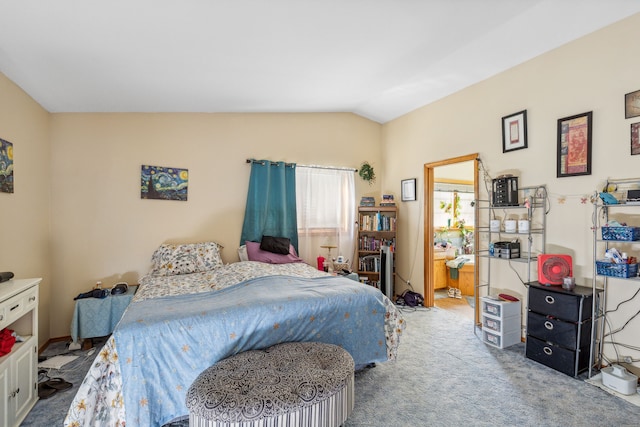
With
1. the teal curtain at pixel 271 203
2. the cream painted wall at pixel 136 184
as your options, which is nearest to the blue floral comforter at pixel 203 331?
the cream painted wall at pixel 136 184

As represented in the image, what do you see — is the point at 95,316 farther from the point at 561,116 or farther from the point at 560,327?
the point at 561,116

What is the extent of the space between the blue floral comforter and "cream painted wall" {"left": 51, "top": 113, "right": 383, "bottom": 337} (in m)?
1.04

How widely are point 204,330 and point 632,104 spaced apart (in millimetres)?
3579

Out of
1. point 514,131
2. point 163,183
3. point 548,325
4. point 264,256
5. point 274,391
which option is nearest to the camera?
point 274,391

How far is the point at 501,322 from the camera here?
303cm

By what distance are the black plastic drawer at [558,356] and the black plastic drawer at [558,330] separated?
0.14 feet

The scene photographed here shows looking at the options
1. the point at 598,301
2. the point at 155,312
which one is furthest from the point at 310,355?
the point at 598,301

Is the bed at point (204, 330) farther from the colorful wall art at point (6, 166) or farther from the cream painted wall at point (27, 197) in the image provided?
the colorful wall art at point (6, 166)

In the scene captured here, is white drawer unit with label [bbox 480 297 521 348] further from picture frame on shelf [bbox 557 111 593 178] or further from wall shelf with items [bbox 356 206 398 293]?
wall shelf with items [bbox 356 206 398 293]

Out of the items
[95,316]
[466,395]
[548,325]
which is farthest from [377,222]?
[95,316]

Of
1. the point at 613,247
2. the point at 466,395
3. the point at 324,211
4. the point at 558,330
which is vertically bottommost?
the point at 466,395

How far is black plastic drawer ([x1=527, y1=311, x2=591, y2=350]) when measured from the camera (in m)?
2.46

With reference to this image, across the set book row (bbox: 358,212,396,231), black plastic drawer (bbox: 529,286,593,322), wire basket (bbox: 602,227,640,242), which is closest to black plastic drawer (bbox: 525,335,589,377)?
black plastic drawer (bbox: 529,286,593,322)

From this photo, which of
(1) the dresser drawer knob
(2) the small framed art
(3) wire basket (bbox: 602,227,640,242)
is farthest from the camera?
(2) the small framed art
